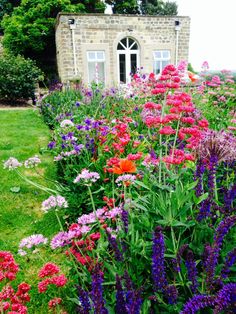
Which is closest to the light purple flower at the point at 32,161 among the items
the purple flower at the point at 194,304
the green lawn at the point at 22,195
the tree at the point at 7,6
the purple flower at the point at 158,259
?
the green lawn at the point at 22,195

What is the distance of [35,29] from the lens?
17.6 metres

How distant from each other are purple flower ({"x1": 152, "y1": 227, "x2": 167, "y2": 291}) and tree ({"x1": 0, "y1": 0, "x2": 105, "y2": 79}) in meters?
19.1

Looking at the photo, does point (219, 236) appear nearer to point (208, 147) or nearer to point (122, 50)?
point (208, 147)

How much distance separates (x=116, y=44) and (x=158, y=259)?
1529cm

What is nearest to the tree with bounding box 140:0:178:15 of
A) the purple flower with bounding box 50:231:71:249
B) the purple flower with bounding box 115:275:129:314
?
the purple flower with bounding box 50:231:71:249

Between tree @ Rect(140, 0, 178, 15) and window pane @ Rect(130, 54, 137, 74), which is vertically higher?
tree @ Rect(140, 0, 178, 15)

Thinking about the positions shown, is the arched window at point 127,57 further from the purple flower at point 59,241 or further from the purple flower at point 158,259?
the purple flower at point 158,259

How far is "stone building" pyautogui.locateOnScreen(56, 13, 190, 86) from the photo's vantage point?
46.0 ft

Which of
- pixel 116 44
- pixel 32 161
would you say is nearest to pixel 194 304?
pixel 32 161

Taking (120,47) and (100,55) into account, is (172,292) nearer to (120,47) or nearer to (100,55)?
(100,55)

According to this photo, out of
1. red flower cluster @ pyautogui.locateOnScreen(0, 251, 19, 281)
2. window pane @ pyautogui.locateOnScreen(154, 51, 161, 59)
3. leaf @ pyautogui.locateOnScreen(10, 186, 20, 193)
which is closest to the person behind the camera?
red flower cluster @ pyautogui.locateOnScreen(0, 251, 19, 281)

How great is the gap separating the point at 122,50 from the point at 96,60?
1698 mm

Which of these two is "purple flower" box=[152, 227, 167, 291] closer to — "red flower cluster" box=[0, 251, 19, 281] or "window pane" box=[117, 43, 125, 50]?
"red flower cluster" box=[0, 251, 19, 281]

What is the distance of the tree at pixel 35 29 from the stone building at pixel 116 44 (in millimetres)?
3230
